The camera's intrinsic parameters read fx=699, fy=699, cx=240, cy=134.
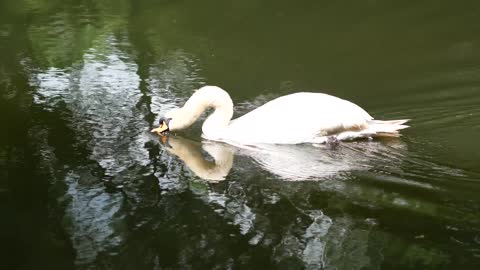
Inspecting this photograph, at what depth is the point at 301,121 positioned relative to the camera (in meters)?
6.27

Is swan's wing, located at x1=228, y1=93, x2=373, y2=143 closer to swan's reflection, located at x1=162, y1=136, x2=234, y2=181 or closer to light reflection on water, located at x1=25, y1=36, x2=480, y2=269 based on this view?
light reflection on water, located at x1=25, y1=36, x2=480, y2=269

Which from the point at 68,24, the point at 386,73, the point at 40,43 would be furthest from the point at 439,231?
→ the point at 68,24

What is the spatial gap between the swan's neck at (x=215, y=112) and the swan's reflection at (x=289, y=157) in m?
0.12

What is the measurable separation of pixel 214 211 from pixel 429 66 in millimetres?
4491

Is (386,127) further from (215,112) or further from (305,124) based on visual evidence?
(215,112)

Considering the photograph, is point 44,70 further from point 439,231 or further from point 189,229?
point 439,231

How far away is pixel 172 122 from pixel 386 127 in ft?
6.49

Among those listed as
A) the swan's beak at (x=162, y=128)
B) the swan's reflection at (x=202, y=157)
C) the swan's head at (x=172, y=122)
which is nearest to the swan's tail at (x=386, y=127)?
the swan's reflection at (x=202, y=157)

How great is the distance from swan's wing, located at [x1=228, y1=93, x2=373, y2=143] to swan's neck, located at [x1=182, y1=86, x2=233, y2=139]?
262 millimetres

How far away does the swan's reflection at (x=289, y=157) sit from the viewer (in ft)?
18.5

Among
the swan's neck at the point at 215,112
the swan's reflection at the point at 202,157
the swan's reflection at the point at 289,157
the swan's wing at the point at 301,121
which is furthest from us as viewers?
the swan's neck at the point at 215,112

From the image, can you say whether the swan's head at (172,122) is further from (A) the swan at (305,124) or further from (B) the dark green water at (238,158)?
(A) the swan at (305,124)

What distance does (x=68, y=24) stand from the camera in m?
11.7

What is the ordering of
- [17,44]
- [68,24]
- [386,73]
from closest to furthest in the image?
[386,73] → [17,44] → [68,24]
